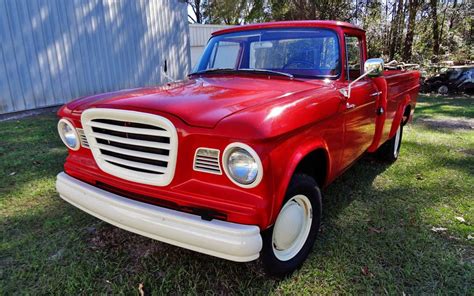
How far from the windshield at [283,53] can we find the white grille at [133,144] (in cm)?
143

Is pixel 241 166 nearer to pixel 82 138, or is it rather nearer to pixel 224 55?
pixel 82 138

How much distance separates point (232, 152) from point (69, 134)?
1470 mm

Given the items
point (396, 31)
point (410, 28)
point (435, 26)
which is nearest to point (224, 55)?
point (410, 28)

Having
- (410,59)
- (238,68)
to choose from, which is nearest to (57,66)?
(238,68)

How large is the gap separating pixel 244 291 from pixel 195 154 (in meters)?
1.01

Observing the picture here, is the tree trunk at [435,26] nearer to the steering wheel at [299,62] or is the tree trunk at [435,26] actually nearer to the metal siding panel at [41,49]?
the steering wheel at [299,62]

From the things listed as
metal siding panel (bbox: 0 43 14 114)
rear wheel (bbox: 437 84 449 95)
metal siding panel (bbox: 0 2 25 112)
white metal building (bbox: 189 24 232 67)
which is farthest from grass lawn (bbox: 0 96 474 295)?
white metal building (bbox: 189 24 232 67)

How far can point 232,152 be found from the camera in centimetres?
187

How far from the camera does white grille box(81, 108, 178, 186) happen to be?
6.52 feet

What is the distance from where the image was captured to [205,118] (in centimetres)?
193

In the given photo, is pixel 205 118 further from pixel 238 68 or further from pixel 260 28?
pixel 260 28

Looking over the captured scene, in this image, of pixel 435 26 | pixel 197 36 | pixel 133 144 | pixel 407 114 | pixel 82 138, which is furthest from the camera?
pixel 435 26

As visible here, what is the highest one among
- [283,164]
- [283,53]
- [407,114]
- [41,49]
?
[41,49]

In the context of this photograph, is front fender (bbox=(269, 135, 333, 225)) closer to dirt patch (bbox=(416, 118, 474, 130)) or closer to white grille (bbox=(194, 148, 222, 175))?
white grille (bbox=(194, 148, 222, 175))
